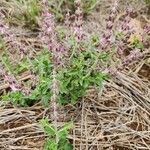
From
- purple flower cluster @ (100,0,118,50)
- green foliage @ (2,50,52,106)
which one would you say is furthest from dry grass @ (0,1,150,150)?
purple flower cluster @ (100,0,118,50)

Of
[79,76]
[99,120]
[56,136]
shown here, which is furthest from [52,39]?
[99,120]

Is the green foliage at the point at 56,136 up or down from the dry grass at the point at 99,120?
down

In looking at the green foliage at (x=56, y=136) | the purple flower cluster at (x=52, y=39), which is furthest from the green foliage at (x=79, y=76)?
the green foliage at (x=56, y=136)

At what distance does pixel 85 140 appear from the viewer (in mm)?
2365

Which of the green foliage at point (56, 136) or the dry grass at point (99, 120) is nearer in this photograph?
the green foliage at point (56, 136)

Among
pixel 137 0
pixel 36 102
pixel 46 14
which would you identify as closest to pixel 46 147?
pixel 36 102

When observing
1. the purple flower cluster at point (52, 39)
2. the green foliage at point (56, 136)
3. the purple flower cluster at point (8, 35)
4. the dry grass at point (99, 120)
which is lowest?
the green foliage at point (56, 136)

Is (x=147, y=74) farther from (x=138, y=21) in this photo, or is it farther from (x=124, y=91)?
(x=138, y=21)

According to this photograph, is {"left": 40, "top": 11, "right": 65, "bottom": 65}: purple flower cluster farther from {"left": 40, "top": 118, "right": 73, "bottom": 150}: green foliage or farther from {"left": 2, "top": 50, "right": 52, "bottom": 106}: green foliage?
{"left": 40, "top": 118, "right": 73, "bottom": 150}: green foliage

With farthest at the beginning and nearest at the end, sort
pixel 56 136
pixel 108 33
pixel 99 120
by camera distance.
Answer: pixel 99 120
pixel 108 33
pixel 56 136

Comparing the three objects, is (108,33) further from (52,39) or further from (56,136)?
(56,136)

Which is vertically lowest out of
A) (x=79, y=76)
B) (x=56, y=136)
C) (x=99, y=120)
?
(x=56, y=136)

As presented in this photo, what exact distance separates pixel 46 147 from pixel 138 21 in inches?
59.1

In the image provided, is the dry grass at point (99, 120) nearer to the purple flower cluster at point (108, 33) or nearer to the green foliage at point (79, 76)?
the green foliage at point (79, 76)
